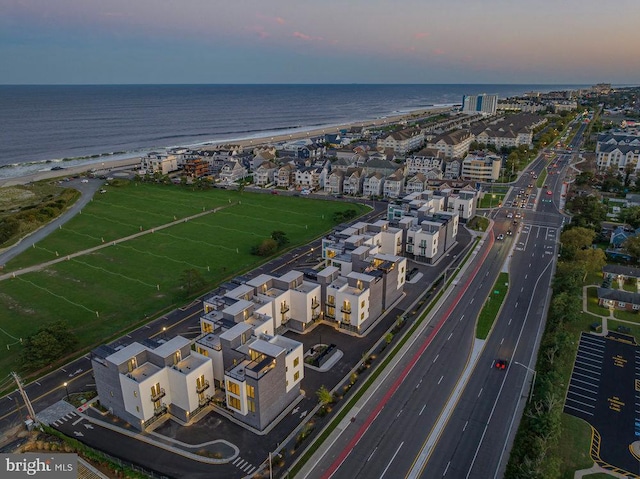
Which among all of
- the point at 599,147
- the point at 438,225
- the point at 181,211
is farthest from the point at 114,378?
the point at 599,147

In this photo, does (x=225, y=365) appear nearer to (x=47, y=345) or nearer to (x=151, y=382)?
(x=151, y=382)

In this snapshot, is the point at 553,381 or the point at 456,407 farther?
the point at 553,381

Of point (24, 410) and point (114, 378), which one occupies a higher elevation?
point (114, 378)

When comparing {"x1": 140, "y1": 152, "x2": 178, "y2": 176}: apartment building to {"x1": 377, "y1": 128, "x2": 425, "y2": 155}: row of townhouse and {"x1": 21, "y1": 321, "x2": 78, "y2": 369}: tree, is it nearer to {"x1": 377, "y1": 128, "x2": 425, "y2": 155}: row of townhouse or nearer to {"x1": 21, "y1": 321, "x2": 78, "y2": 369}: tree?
{"x1": 377, "y1": 128, "x2": 425, "y2": 155}: row of townhouse

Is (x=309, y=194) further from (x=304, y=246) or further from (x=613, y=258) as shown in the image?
(x=613, y=258)

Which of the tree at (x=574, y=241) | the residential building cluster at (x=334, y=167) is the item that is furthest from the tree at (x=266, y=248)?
the tree at (x=574, y=241)

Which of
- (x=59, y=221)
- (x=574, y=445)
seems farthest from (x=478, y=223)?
(x=59, y=221)
